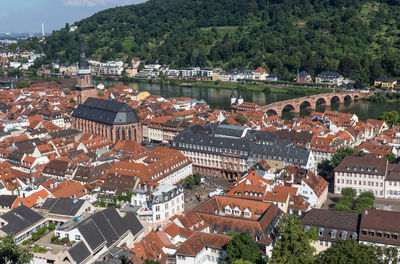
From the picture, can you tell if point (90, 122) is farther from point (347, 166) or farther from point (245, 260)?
point (245, 260)

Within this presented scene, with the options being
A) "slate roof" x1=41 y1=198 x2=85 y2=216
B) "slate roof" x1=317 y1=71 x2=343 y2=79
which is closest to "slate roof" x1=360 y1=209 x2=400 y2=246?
"slate roof" x1=41 y1=198 x2=85 y2=216

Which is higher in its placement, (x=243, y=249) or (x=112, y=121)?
(x=112, y=121)

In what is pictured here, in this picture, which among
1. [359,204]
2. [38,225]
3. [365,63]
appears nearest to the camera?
[38,225]

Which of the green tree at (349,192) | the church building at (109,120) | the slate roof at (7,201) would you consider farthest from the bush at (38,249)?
the church building at (109,120)

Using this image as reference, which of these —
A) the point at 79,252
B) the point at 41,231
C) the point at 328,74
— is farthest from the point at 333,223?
the point at 328,74

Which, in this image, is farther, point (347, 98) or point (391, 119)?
point (347, 98)

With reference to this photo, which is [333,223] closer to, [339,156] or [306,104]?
[339,156]

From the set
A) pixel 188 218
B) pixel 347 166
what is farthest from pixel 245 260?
pixel 347 166

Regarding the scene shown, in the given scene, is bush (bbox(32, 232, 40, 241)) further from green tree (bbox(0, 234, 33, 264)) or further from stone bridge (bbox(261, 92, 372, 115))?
stone bridge (bbox(261, 92, 372, 115))
